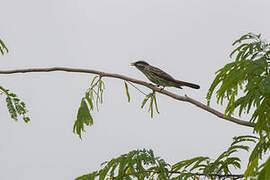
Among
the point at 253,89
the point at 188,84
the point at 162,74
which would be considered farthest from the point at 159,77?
the point at 253,89

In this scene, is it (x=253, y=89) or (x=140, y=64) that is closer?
(x=253, y=89)

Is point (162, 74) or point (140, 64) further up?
point (140, 64)

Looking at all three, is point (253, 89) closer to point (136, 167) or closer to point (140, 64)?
point (136, 167)

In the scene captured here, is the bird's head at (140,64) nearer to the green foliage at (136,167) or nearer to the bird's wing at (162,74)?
the bird's wing at (162,74)

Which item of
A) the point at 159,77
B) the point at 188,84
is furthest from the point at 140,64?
the point at 188,84

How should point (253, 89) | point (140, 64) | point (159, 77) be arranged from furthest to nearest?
point (140, 64)
point (159, 77)
point (253, 89)

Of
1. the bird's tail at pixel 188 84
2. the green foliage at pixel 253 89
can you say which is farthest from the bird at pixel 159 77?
the green foliage at pixel 253 89

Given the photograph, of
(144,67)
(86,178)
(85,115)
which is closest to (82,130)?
(85,115)

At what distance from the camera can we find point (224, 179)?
4039 mm

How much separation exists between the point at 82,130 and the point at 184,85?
1762 mm

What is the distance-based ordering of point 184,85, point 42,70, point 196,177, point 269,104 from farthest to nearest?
point 184,85 < point 42,70 < point 196,177 < point 269,104

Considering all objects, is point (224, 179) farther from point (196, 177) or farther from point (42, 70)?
point (42, 70)

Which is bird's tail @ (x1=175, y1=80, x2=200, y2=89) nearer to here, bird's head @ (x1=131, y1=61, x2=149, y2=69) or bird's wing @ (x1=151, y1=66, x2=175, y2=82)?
bird's wing @ (x1=151, y1=66, x2=175, y2=82)

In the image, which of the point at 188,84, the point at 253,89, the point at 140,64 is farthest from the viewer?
the point at 140,64
